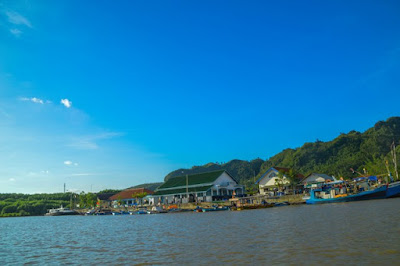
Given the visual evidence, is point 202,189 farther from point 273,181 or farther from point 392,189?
point 392,189

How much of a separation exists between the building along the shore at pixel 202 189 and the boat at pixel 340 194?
928 inches

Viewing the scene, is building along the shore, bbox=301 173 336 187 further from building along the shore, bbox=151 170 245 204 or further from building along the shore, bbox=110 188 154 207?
building along the shore, bbox=110 188 154 207

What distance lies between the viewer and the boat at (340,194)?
4688cm

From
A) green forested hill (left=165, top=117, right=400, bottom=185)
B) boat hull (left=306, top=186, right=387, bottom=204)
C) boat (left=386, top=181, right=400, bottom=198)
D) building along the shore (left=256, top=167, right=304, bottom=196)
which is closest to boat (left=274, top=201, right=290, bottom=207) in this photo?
boat hull (left=306, top=186, right=387, bottom=204)

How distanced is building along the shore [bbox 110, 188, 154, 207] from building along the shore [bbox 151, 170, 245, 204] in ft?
24.2

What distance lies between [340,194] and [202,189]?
32.7 metres

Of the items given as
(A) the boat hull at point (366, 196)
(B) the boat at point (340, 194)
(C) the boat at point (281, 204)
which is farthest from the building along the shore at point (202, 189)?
(A) the boat hull at point (366, 196)

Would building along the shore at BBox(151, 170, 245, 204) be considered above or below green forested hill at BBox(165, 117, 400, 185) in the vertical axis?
below

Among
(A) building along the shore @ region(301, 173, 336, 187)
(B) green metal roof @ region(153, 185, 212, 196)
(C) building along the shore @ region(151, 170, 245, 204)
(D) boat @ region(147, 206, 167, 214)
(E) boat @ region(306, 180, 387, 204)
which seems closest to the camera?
(E) boat @ region(306, 180, 387, 204)

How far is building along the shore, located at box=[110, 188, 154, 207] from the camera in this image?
3696 inches

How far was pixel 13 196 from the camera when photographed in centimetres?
14912

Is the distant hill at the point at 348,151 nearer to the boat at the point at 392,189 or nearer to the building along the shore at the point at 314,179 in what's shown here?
the building along the shore at the point at 314,179

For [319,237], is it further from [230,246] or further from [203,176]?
[203,176]

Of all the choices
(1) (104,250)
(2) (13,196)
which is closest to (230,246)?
(1) (104,250)
